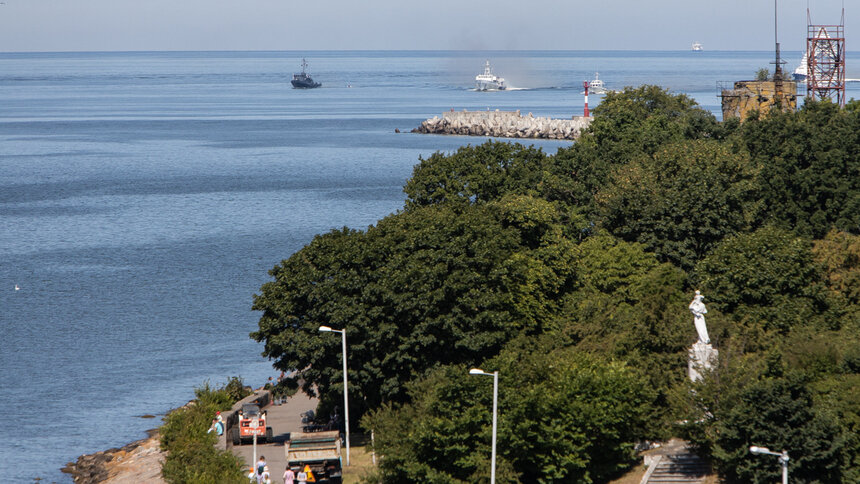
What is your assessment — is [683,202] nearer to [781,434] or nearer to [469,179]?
[469,179]

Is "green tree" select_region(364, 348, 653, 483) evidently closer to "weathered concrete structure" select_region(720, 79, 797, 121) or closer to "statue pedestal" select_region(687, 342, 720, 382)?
"statue pedestal" select_region(687, 342, 720, 382)

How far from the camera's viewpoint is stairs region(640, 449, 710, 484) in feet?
112

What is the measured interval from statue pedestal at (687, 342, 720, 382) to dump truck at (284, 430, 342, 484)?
41.0ft

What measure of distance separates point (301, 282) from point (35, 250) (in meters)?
56.0

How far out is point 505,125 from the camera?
169000mm

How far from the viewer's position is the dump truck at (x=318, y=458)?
36.3 metres

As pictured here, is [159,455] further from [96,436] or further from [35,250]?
[35,250]

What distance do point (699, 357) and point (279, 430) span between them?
1771cm

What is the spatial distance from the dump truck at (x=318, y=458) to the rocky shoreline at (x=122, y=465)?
841cm

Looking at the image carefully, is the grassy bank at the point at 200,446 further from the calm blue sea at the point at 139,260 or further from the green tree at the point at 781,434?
the green tree at the point at 781,434

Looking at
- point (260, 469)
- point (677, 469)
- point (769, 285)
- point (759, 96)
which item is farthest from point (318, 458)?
point (759, 96)

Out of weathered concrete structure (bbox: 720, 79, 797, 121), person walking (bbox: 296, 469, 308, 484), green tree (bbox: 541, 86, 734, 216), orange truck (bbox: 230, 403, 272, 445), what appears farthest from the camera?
weathered concrete structure (bbox: 720, 79, 797, 121)

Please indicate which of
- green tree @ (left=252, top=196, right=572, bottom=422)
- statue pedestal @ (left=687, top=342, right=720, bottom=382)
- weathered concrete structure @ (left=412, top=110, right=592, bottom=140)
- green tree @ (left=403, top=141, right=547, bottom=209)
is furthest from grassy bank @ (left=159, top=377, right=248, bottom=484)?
weathered concrete structure @ (left=412, top=110, right=592, bottom=140)

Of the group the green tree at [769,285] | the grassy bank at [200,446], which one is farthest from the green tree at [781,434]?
the grassy bank at [200,446]
